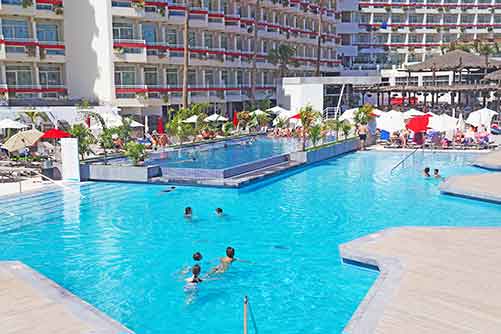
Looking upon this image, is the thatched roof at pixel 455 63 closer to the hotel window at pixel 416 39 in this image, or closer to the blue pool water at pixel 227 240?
the blue pool water at pixel 227 240

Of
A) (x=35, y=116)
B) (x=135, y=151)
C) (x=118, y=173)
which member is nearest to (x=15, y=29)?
(x=35, y=116)

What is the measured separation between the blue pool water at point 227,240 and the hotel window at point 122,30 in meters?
23.6

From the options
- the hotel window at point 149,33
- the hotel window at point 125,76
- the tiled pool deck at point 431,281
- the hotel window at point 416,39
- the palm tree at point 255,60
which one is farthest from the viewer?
the hotel window at point 416,39

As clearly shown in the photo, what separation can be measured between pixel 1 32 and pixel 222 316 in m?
37.3

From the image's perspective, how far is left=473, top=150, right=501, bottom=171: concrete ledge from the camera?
92.6 ft

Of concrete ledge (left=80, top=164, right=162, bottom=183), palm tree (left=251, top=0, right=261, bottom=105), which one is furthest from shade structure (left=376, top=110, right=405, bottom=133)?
palm tree (left=251, top=0, right=261, bottom=105)

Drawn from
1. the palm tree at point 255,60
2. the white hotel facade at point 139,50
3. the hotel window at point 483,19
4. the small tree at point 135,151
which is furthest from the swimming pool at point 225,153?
the hotel window at point 483,19

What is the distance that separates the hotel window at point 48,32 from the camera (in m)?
44.9

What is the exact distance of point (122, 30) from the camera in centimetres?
4669

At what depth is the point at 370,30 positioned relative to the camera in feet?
290

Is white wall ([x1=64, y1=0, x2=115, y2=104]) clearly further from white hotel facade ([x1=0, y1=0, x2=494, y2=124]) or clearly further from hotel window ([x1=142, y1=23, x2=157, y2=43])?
hotel window ([x1=142, y1=23, x2=157, y2=43])

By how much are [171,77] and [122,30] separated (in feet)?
20.7

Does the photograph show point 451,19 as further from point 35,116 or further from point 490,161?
point 35,116

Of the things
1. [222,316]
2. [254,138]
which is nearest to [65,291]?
[222,316]
